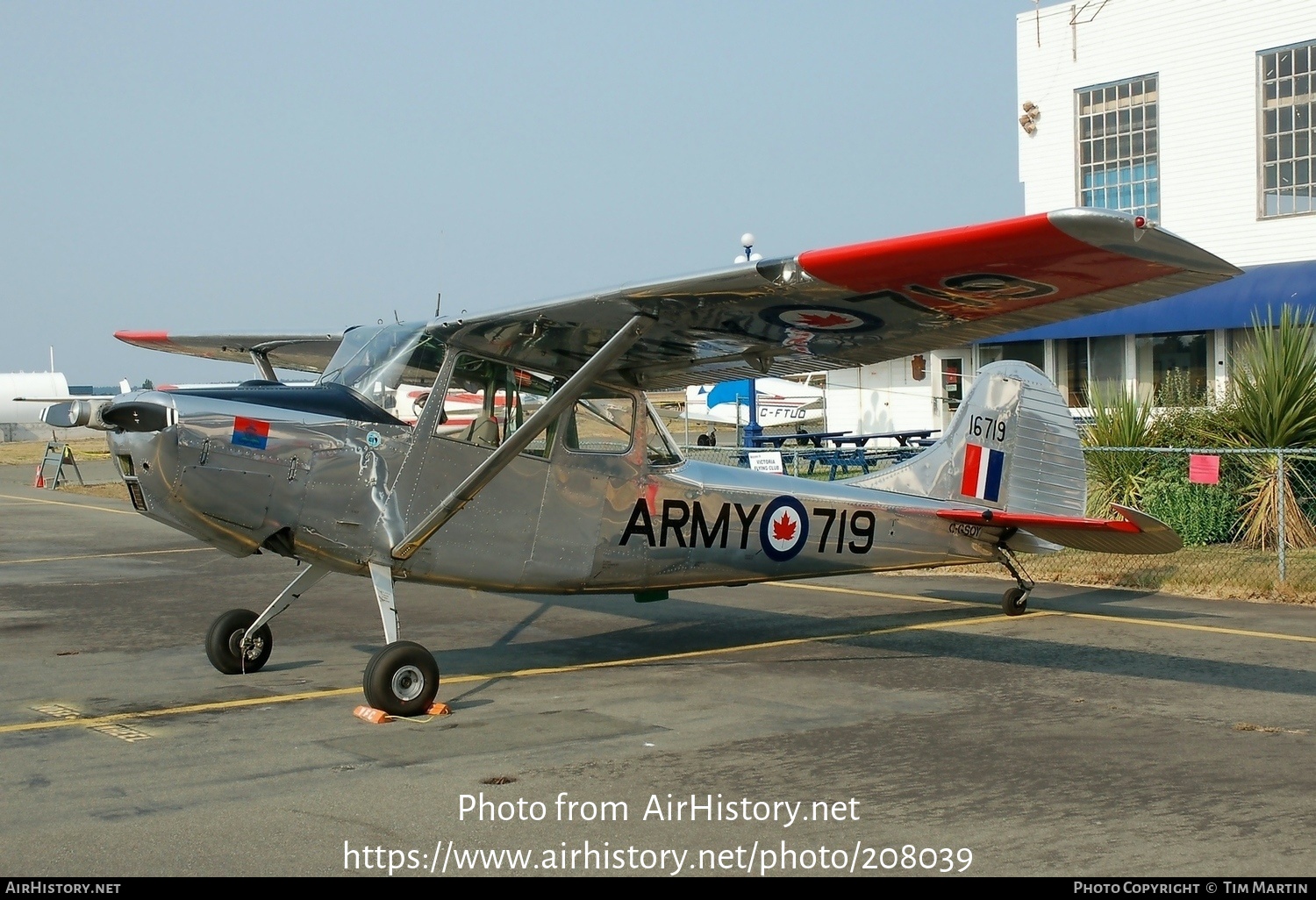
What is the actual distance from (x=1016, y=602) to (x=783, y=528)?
2.92 meters

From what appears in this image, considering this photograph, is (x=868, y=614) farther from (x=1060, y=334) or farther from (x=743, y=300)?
(x=1060, y=334)

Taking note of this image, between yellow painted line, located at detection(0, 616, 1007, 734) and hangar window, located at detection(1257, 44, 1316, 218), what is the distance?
17295 mm

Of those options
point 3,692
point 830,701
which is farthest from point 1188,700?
point 3,692

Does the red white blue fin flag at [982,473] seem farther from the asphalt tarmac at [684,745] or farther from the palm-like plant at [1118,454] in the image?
the palm-like plant at [1118,454]

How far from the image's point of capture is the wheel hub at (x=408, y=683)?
7648 mm

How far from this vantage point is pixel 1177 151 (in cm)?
2614

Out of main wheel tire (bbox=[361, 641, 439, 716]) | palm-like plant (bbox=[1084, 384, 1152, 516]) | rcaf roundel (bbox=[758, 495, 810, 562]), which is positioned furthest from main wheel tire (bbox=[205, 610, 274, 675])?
palm-like plant (bbox=[1084, 384, 1152, 516])

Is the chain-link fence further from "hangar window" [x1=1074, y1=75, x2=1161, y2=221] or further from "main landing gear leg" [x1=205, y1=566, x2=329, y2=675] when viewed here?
"hangar window" [x1=1074, y1=75, x2=1161, y2=221]

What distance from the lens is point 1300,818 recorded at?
540 centimetres

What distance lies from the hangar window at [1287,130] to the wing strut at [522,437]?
69.3 feet

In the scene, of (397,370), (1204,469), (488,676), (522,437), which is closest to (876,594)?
(1204,469)

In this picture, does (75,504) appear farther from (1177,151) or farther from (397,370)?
(1177,151)

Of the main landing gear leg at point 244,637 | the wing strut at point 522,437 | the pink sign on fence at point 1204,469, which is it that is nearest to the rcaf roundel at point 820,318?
the wing strut at point 522,437

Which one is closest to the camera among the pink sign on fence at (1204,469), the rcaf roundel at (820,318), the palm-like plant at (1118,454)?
the rcaf roundel at (820,318)
